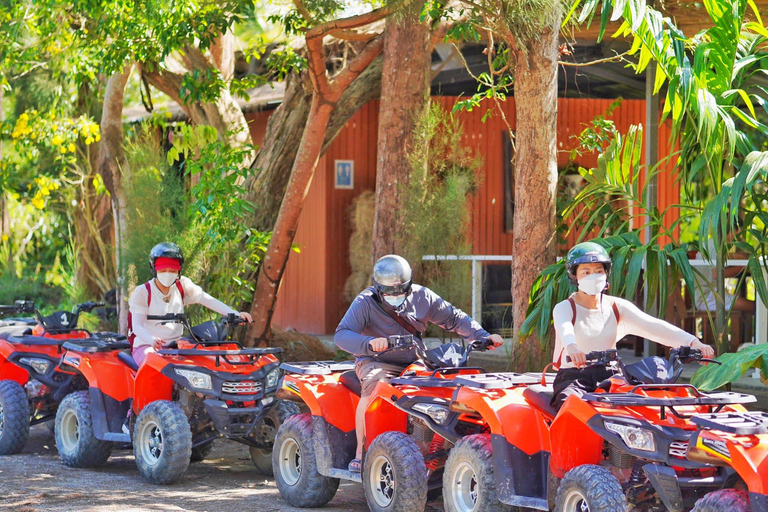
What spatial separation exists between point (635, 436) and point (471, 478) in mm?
1305

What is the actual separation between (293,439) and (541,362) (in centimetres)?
223

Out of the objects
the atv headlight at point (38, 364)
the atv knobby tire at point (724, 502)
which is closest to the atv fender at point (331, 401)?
the atv knobby tire at point (724, 502)

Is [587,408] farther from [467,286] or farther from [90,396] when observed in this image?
[467,286]

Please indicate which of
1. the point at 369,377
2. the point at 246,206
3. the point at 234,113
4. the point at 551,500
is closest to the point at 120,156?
the point at 234,113

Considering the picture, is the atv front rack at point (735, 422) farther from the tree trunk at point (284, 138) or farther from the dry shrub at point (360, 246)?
the dry shrub at point (360, 246)

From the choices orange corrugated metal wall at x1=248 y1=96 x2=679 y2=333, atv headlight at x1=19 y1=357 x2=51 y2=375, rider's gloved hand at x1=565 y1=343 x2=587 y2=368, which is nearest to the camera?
rider's gloved hand at x1=565 y1=343 x2=587 y2=368

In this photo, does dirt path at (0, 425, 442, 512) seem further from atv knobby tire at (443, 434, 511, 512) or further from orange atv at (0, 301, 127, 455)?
atv knobby tire at (443, 434, 511, 512)

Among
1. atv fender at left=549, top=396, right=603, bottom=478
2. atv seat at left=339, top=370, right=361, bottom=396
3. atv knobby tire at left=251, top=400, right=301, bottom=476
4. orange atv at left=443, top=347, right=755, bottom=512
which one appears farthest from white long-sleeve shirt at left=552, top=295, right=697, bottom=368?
atv knobby tire at left=251, top=400, right=301, bottom=476

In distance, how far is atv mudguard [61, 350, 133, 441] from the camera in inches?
339

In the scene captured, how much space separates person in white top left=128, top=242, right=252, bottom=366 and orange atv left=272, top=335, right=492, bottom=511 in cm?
161

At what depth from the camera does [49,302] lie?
21.1 metres

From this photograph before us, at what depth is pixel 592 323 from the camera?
19.8ft

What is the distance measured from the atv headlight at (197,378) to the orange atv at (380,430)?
0.60m

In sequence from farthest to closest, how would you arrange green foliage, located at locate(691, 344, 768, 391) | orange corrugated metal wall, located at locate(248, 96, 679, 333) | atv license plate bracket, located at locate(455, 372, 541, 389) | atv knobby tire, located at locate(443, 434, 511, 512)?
orange corrugated metal wall, located at locate(248, 96, 679, 333)
green foliage, located at locate(691, 344, 768, 391)
atv license plate bracket, located at locate(455, 372, 541, 389)
atv knobby tire, located at locate(443, 434, 511, 512)
